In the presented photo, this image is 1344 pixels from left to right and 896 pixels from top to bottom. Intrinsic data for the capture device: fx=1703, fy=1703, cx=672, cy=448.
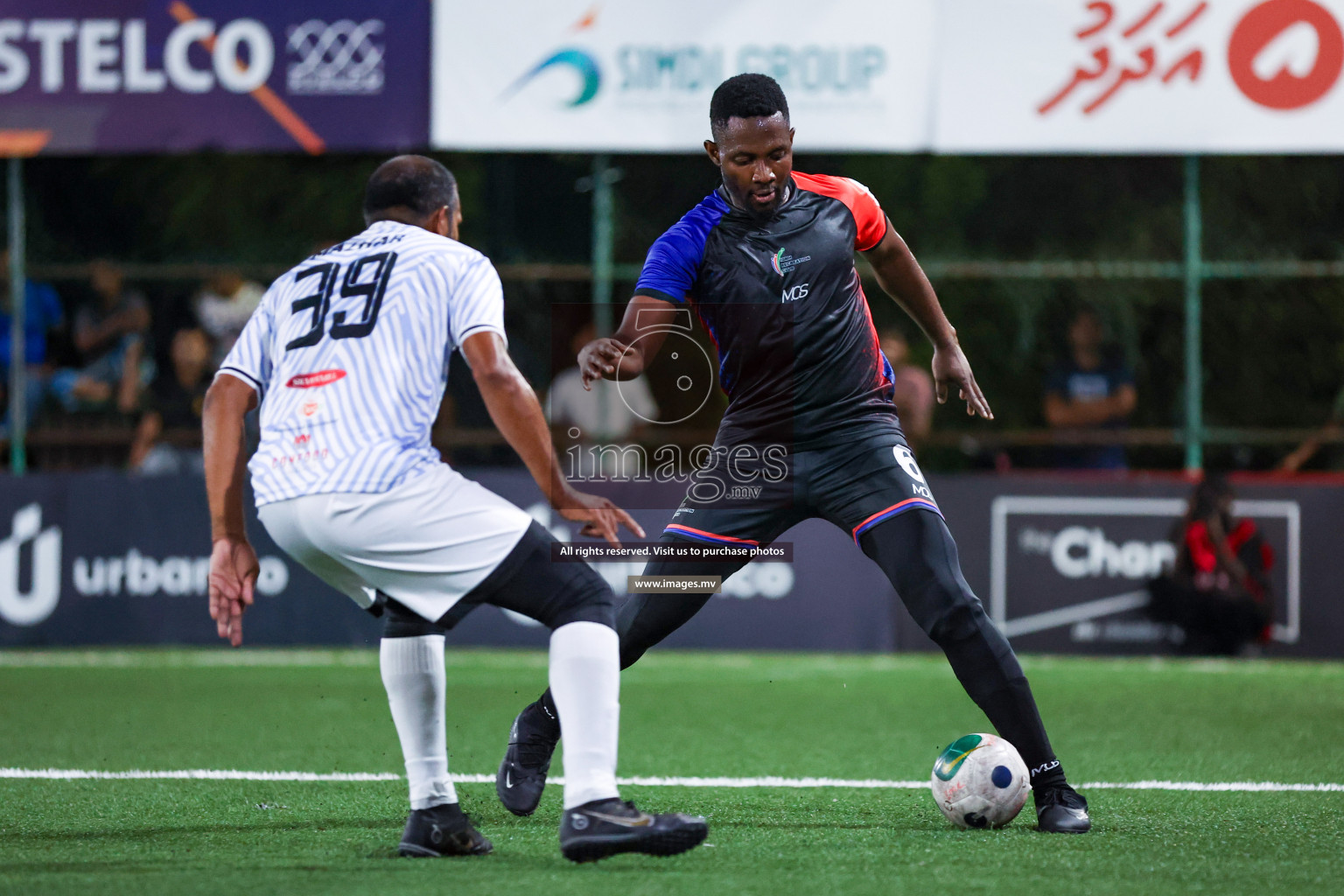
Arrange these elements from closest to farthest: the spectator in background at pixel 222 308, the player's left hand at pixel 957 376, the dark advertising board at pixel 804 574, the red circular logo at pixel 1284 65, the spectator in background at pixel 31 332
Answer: the player's left hand at pixel 957 376 → the dark advertising board at pixel 804 574 → the red circular logo at pixel 1284 65 → the spectator in background at pixel 31 332 → the spectator in background at pixel 222 308

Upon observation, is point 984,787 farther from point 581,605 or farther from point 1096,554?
point 1096,554

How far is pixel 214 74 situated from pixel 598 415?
3.70 meters

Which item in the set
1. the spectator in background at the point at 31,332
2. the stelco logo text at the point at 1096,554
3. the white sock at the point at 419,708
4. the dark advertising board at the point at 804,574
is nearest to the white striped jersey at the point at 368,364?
the white sock at the point at 419,708

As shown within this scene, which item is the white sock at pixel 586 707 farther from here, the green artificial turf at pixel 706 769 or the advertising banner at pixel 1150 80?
the advertising banner at pixel 1150 80

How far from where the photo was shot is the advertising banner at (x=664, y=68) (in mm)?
11961

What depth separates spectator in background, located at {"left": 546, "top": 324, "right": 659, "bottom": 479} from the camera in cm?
1253

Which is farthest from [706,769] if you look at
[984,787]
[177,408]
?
[177,408]

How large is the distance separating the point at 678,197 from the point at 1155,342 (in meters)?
4.22

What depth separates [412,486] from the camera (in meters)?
4.52

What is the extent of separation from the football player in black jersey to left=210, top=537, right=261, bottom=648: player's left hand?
1.42 metres

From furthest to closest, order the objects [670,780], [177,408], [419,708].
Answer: [177,408] < [670,780] < [419,708]

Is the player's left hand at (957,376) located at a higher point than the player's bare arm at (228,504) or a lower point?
higher

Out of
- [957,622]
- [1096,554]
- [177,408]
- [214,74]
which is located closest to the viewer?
[957,622]

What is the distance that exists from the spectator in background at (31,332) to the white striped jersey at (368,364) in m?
9.17
